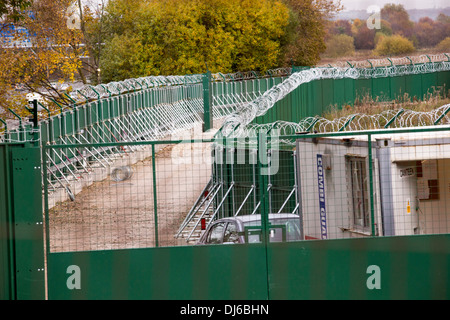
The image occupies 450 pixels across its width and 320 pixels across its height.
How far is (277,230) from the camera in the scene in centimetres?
900

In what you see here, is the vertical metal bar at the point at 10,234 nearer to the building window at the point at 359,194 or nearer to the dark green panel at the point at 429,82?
the building window at the point at 359,194

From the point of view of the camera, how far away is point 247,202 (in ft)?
38.3

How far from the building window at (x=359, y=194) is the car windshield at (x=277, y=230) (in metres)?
0.89

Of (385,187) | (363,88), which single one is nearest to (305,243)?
(385,187)

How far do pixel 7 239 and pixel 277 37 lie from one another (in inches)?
2351

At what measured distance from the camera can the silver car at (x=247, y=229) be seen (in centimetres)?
901

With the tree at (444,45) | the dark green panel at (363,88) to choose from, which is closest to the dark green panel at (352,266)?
the dark green panel at (363,88)

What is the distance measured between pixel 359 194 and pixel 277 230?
3.54 ft

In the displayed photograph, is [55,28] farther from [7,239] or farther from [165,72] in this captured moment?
→ [7,239]

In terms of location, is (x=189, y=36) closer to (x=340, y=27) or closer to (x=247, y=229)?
(x=247, y=229)

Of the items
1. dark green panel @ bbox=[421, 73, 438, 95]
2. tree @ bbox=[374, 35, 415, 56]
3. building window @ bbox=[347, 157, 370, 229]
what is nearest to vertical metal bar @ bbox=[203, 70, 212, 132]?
dark green panel @ bbox=[421, 73, 438, 95]

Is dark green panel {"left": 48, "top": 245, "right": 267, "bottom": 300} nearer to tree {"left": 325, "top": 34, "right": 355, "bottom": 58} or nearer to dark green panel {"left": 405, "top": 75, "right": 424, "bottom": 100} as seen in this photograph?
dark green panel {"left": 405, "top": 75, "right": 424, "bottom": 100}

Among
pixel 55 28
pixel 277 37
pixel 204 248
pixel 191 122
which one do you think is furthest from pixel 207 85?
pixel 277 37
